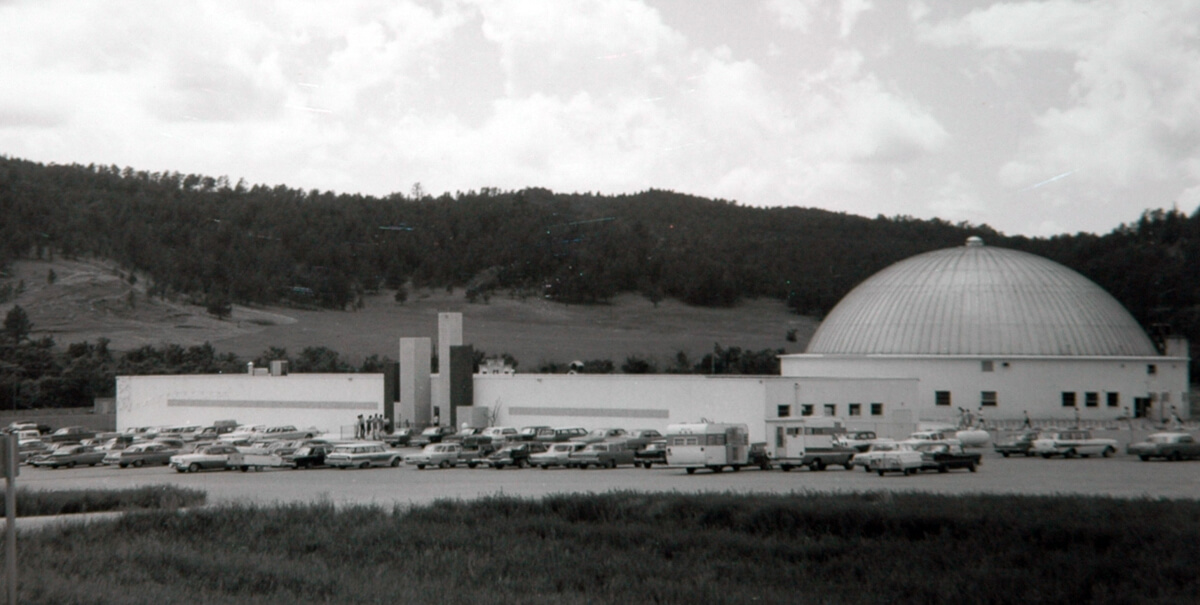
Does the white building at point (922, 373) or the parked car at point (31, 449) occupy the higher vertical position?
the white building at point (922, 373)

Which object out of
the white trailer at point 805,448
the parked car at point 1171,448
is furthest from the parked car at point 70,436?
the parked car at point 1171,448

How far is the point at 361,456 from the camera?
44125mm

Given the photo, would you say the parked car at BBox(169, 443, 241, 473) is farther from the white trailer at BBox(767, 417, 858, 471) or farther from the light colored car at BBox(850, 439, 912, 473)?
the light colored car at BBox(850, 439, 912, 473)

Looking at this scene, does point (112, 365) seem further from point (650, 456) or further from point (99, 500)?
point (99, 500)

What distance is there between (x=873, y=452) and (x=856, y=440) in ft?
28.4

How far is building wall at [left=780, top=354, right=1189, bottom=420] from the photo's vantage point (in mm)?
59500

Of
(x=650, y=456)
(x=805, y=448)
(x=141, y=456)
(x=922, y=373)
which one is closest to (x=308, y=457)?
(x=141, y=456)

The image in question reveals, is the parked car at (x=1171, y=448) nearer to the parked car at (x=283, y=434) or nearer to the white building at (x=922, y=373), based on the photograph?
the white building at (x=922, y=373)

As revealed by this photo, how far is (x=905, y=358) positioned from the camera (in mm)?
61156

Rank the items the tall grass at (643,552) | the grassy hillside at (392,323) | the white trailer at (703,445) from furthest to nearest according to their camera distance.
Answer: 1. the grassy hillside at (392,323)
2. the white trailer at (703,445)
3. the tall grass at (643,552)

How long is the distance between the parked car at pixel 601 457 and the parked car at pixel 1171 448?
18.5 metres

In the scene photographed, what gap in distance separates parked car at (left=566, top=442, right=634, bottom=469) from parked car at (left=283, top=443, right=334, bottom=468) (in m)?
9.65

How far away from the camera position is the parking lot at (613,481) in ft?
97.9

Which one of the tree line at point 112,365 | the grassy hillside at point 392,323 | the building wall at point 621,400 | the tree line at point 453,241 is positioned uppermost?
the tree line at point 453,241
